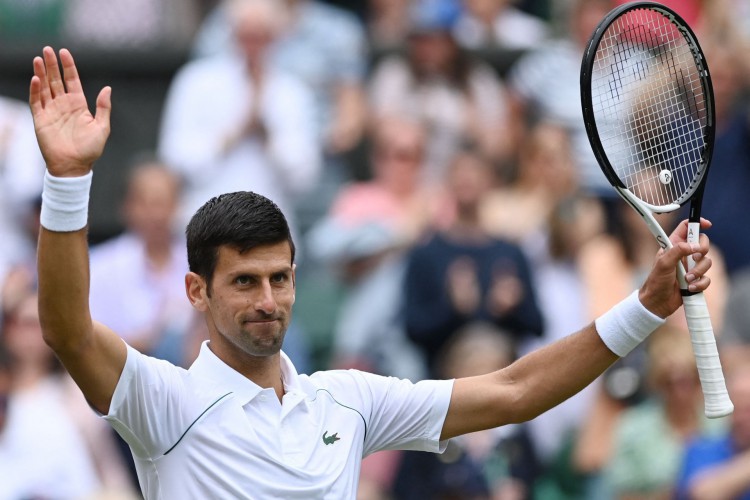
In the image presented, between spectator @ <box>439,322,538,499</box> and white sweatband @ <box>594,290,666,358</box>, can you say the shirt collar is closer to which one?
white sweatband @ <box>594,290,666,358</box>

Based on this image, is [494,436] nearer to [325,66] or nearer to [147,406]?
[325,66]

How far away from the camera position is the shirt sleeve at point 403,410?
14.3 feet

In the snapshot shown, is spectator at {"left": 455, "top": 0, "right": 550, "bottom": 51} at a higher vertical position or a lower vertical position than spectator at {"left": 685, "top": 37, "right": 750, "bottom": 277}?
higher

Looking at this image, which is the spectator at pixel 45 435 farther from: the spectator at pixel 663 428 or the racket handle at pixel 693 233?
the racket handle at pixel 693 233

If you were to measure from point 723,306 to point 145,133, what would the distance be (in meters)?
4.05

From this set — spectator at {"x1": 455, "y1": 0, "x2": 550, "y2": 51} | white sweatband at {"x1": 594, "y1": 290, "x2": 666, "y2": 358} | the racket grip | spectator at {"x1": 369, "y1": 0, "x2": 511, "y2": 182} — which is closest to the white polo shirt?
white sweatband at {"x1": 594, "y1": 290, "x2": 666, "y2": 358}

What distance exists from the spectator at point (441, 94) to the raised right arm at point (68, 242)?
5.80m

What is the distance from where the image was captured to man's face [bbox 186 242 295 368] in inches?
156

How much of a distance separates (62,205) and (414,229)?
546 centimetres

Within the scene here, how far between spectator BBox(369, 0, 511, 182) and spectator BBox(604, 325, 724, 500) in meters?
2.24

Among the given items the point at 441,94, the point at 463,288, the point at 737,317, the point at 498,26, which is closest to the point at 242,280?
the point at 463,288

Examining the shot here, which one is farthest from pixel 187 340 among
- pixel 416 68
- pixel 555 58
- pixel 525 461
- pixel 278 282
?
pixel 278 282

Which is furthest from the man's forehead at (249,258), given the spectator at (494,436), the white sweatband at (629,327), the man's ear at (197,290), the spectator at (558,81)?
the spectator at (558,81)

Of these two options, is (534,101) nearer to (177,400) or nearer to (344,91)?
(344,91)
